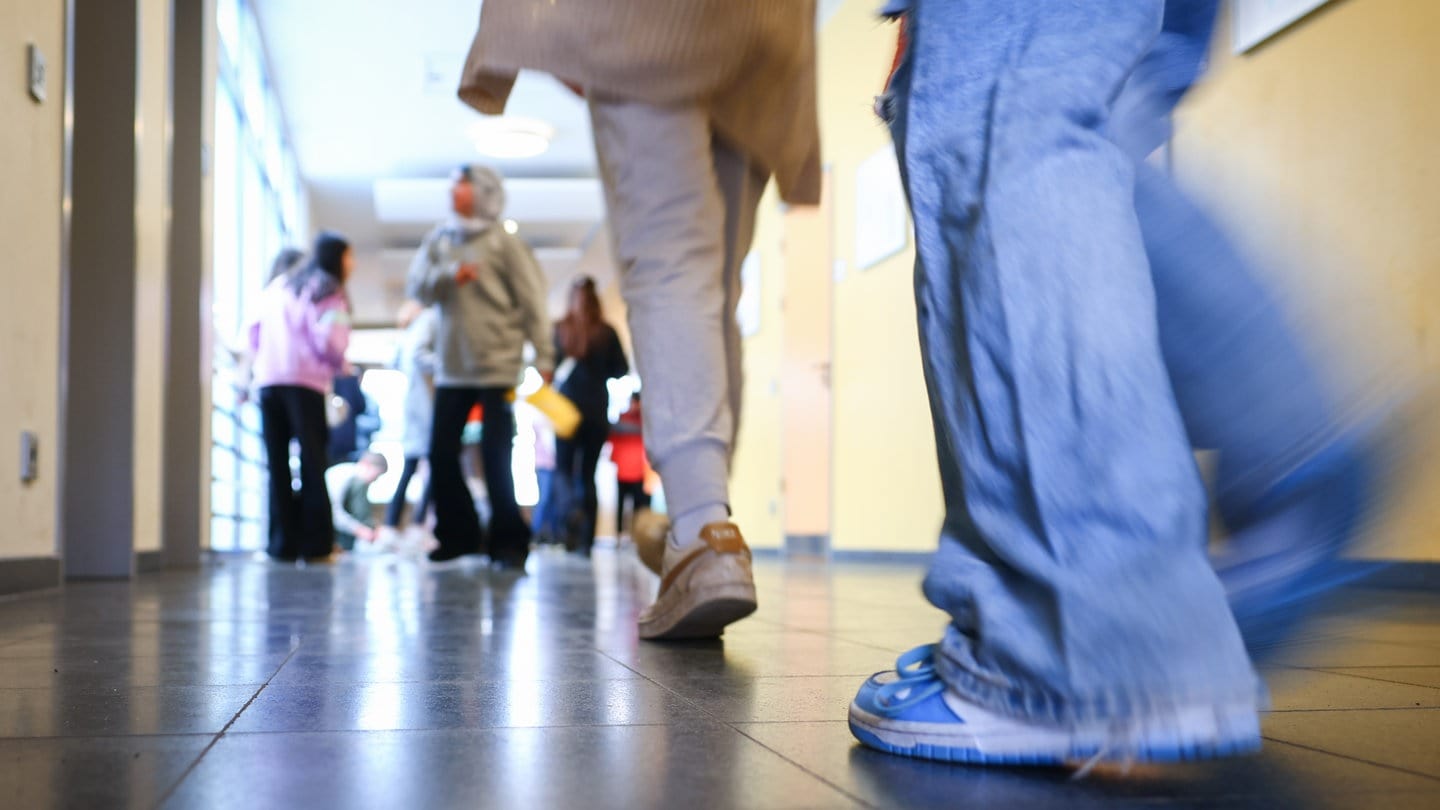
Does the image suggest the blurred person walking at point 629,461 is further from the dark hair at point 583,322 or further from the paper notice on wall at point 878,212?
the paper notice on wall at point 878,212

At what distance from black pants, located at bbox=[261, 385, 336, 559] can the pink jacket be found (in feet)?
0.19

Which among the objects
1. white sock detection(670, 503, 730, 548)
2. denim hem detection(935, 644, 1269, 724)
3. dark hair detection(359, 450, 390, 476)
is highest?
dark hair detection(359, 450, 390, 476)

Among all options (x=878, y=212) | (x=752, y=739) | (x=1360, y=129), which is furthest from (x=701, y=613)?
(x=878, y=212)

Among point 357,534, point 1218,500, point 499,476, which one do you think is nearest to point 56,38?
point 499,476

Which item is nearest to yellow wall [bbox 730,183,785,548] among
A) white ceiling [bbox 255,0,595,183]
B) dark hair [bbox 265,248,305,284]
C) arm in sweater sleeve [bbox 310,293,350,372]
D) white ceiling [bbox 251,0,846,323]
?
white ceiling [bbox 251,0,846,323]

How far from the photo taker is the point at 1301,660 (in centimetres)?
92

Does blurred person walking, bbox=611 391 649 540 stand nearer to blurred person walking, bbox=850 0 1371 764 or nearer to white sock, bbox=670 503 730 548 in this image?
white sock, bbox=670 503 730 548

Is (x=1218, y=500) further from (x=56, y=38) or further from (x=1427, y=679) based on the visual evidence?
(x=56, y=38)

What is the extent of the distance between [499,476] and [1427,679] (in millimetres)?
3826

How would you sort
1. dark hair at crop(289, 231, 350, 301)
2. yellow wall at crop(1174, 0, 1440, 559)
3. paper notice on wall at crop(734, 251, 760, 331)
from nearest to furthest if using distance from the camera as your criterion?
yellow wall at crop(1174, 0, 1440, 559)
dark hair at crop(289, 231, 350, 301)
paper notice on wall at crop(734, 251, 760, 331)

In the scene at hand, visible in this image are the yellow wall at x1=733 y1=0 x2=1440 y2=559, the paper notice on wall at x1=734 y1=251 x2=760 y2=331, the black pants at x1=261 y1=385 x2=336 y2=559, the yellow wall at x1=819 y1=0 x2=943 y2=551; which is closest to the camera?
the yellow wall at x1=733 y1=0 x2=1440 y2=559

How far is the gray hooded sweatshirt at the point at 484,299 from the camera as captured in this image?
4867 mm

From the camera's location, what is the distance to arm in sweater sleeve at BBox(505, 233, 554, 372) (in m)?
4.92

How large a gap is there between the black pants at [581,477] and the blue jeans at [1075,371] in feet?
19.9
